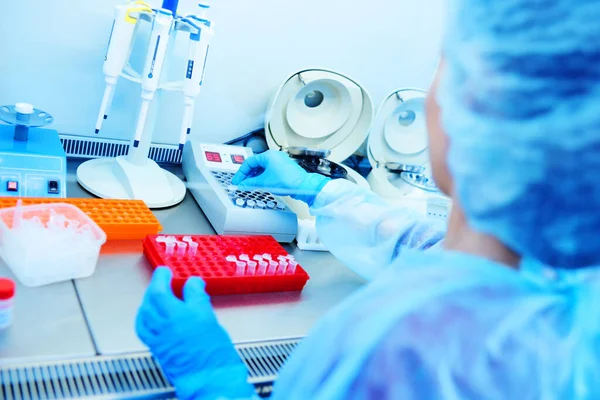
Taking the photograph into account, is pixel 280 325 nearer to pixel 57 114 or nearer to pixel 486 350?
pixel 486 350

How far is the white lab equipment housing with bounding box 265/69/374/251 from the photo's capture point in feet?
4.98

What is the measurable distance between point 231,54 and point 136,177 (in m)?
0.48

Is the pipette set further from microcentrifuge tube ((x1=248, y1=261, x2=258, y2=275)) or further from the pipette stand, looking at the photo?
microcentrifuge tube ((x1=248, y1=261, x2=258, y2=275))

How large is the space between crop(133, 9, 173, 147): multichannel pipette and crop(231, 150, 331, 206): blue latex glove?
0.27 m

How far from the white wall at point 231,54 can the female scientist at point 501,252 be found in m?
1.02

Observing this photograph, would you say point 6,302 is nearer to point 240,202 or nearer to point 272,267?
point 272,267

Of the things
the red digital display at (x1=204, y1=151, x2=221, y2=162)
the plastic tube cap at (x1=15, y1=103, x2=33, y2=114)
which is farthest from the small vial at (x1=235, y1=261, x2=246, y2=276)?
the plastic tube cap at (x1=15, y1=103, x2=33, y2=114)

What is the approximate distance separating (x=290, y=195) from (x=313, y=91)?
1.40ft

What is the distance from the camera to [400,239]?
1137mm

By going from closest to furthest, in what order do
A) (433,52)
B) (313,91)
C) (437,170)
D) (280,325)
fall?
(437,170), (280,325), (313,91), (433,52)

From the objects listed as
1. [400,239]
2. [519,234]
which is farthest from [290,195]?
[519,234]

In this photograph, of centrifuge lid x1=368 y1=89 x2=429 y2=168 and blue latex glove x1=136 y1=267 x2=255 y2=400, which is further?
centrifuge lid x1=368 y1=89 x2=429 y2=168

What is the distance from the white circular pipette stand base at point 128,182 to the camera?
1274mm

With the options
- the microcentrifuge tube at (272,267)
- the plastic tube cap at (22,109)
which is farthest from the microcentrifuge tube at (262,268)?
the plastic tube cap at (22,109)
